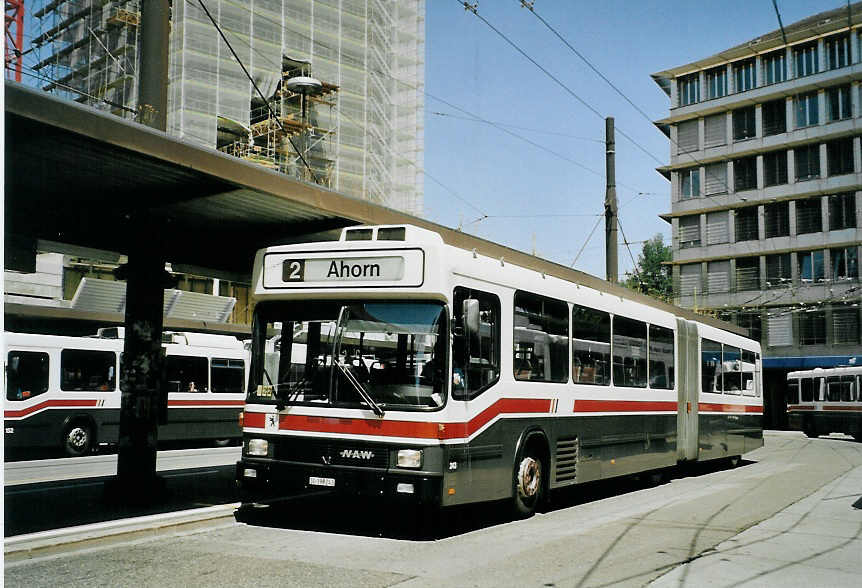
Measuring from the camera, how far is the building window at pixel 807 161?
55.5 metres

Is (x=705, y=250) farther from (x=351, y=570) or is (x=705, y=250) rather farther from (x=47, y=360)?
(x=351, y=570)

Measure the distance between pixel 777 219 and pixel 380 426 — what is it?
53.6m

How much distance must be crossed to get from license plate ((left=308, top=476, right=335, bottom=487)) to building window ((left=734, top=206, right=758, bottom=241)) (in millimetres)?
54166

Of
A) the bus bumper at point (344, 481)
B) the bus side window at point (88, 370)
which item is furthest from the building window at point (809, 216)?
the bus bumper at point (344, 481)

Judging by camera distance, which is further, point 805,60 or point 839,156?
point 805,60

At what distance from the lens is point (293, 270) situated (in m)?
9.96

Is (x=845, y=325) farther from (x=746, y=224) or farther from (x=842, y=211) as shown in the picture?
(x=746, y=224)

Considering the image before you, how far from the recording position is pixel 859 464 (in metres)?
21.9

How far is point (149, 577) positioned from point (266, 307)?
12.2 feet

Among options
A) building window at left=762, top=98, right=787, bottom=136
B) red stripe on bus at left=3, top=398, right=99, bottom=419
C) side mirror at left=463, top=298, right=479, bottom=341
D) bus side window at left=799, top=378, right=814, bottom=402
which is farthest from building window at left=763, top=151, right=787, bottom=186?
side mirror at left=463, top=298, right=479, bottom=341

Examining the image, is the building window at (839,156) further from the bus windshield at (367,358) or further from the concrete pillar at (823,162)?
the bus windshield at (367,358)

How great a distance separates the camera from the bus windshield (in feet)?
30.1

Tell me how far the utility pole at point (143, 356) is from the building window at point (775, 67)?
53.4 m

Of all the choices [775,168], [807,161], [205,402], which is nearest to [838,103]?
[807,161]
